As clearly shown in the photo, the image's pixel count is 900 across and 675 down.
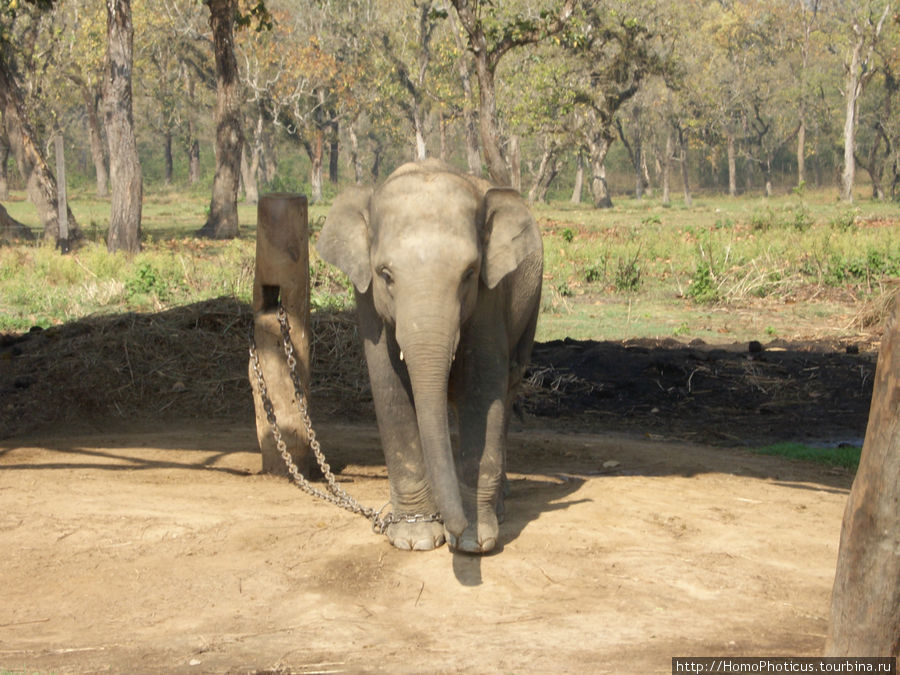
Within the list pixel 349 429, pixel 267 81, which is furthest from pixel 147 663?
pixel 267 81

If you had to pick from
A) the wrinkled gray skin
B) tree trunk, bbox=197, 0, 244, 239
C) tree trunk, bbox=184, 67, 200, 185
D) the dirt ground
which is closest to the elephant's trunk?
the wrinkled gray skin

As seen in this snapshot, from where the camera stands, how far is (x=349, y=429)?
966cm

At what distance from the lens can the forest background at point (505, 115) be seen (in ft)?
57.4

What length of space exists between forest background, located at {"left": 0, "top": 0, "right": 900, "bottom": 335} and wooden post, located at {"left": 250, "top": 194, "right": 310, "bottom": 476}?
23.1ft

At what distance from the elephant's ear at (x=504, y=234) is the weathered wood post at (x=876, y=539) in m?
2.36

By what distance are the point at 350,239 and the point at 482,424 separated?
4.12 feet

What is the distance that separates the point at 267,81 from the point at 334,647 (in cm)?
4614

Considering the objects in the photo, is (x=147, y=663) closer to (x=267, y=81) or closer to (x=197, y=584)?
(x=197, y=584)

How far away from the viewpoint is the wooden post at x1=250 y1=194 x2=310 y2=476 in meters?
7.28

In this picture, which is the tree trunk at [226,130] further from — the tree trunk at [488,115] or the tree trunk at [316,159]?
the tree trunk at [316,159]

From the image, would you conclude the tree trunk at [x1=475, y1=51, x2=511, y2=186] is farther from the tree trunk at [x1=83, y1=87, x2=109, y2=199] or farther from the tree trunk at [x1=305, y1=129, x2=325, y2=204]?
the tree trunk at [x1=305, y1=129, x2=325, y2=204]

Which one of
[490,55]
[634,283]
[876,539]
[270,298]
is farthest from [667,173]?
[876,539]

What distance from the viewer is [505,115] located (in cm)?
4469

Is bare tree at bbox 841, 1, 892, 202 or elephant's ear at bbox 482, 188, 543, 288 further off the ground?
bare tree at bbox 841, 1, 892, 202
